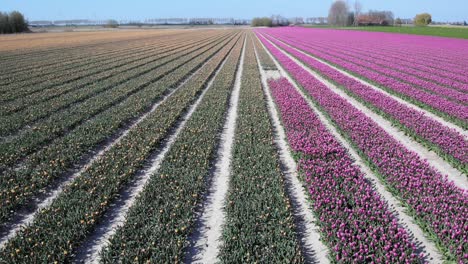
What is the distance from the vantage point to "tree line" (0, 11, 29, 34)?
127169 millimetres

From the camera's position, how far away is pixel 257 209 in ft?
23.6

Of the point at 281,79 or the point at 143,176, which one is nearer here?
the point at 143,176

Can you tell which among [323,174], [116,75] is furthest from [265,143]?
[116,75]

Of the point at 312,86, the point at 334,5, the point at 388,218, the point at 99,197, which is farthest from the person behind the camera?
the point at 334,5

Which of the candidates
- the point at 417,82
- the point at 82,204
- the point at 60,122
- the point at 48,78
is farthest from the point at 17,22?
the point at 82,204

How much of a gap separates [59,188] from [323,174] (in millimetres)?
7109

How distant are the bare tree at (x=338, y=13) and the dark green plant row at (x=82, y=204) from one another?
192 m

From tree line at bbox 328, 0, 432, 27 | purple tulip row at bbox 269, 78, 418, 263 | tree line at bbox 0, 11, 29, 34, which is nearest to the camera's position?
purple tulip row at bbox 269, 78, 418, 263

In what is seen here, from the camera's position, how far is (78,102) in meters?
16.8

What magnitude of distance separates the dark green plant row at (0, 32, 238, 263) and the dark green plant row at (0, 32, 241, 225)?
34.3 inches

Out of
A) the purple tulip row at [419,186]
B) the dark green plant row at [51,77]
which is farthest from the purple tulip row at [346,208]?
the dark green plant row at [51,77]

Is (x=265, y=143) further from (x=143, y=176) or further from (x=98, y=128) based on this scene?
(x=98, y=128)

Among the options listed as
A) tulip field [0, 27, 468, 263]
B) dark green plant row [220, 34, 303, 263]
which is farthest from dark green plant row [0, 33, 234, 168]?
dark green plant row [220, 34, 303, 263]

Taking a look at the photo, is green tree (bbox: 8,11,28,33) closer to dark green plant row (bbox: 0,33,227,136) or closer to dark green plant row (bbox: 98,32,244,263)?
dark green plant row (bbox: 0,33,227,136)
